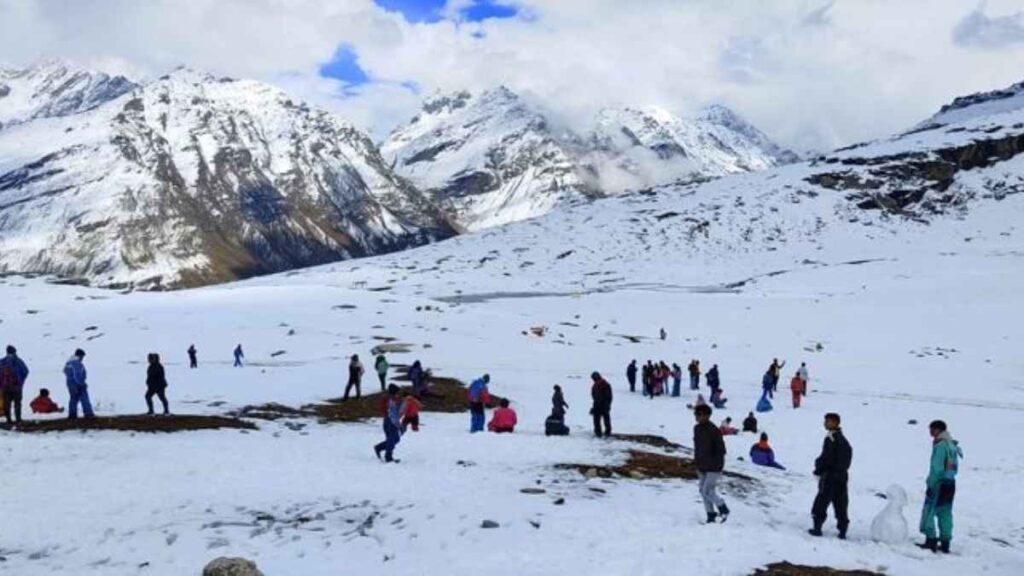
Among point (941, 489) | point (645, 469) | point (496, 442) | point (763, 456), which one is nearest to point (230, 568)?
point (941, 489)

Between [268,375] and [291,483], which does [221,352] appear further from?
[291,483]

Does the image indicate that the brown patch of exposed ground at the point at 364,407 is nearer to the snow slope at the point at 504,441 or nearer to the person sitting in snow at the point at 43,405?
the snow slope at the point at 504,441

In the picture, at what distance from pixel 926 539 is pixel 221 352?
4649 cm

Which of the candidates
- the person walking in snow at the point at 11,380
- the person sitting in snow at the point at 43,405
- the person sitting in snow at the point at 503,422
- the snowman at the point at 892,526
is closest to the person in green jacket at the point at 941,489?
the snowman at the point at 892,526

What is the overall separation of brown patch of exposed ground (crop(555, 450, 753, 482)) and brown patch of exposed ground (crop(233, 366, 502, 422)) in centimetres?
1118

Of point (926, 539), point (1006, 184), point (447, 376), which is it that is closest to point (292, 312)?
point (447, 376)

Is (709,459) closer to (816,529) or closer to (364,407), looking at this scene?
(816,529)

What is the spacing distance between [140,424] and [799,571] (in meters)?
19.9

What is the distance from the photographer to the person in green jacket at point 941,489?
51.9 feet

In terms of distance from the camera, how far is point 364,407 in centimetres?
3394

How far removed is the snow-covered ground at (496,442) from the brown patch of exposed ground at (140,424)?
1.13 m

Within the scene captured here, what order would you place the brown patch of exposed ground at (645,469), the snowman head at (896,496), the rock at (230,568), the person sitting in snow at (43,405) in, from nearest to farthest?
the rock at (230,568)
the snowman head at (896,496)
the brown patch of exposed ground at (645,469)
the person sitting in snow at (43,405)

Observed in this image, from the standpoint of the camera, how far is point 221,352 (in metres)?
55.2

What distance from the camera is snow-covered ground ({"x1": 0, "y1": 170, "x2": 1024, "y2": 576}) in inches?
588
